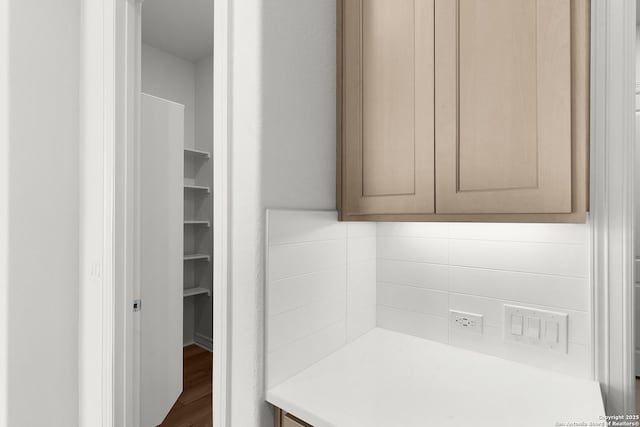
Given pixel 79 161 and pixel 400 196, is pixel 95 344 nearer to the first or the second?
pixel 79 161

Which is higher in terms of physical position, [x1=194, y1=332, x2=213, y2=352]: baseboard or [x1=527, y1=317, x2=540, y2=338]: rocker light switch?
[x1=527, y1=317, x2=540, y2=338]: rocker light switch

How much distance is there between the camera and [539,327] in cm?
108

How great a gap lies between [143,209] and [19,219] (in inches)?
20.3

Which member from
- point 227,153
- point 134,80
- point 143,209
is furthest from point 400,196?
point 143,209

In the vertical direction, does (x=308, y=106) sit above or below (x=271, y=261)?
above

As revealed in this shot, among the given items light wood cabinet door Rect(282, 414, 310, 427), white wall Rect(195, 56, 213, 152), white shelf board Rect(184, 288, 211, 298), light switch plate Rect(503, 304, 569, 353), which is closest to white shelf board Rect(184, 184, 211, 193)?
white wall Rect(195, 56, 213, 152)

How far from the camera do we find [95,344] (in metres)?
1.52

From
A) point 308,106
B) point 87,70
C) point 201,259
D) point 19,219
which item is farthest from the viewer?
point 201,259

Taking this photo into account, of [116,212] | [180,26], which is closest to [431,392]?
[116,212]

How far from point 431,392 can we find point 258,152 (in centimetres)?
81

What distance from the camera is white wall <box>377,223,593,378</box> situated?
1.02m

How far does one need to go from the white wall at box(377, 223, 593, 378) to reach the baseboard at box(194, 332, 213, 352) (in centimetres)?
249

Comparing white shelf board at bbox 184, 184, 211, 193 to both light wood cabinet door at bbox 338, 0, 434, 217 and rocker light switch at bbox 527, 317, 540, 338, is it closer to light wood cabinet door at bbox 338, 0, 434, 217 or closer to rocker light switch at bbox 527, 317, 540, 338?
light wood cabinet door at bbox 338, 0, 434, 217

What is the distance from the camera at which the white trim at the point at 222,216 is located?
3.33 feet
